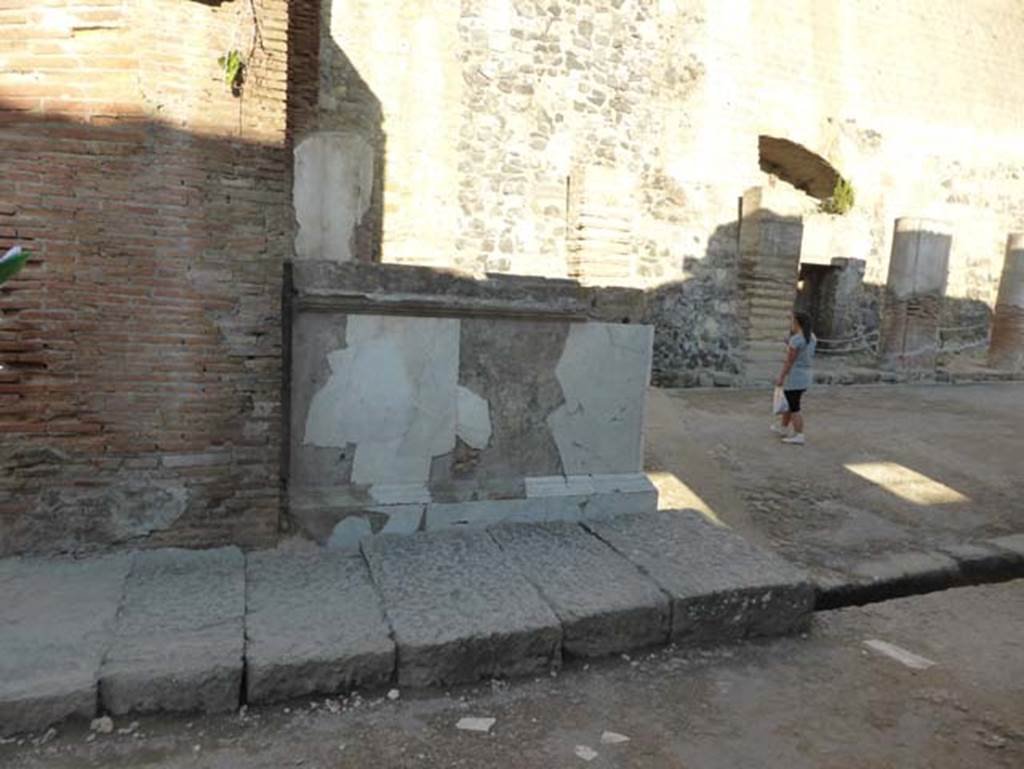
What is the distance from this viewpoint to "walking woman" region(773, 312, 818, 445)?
6.90 meters

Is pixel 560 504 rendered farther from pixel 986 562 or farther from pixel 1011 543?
pixel 1011 543

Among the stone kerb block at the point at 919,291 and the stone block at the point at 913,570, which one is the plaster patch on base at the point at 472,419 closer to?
the stone block at the point at 913,570

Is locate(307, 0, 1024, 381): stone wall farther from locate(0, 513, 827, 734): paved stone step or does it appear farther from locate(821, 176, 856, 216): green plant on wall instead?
locate(0, 513, 827, 734): paved stone step

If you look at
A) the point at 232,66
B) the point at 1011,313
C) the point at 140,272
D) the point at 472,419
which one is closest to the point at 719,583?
the point at 472,419

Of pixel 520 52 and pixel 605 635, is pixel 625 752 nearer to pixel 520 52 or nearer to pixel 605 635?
pixel 605 635

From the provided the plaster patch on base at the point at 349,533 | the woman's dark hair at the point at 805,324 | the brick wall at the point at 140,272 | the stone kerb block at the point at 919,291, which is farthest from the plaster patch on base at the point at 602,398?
the stone kerb block at the point at 919,291

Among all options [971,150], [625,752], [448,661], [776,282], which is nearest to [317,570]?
[448,661]

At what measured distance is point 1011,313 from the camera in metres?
12.9

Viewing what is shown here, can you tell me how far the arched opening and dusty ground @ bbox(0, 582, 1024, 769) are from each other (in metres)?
11.2

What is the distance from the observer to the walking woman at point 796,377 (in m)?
6.90

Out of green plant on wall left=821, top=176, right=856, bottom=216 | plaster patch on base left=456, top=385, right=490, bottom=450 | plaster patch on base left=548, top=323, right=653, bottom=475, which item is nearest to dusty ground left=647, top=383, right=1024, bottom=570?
plaster patch on base left=548, top=323, right=653, bottom=475

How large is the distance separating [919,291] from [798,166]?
3.37 m

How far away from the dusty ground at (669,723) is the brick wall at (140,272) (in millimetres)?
1015

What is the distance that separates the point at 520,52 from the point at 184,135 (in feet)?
25.1
